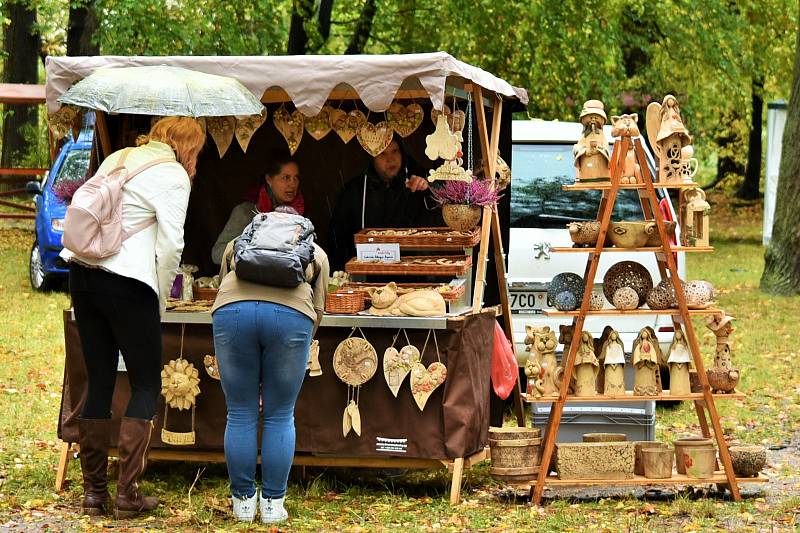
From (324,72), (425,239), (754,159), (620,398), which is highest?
(754,159)

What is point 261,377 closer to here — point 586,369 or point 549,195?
point 586,369

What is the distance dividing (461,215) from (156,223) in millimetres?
1694

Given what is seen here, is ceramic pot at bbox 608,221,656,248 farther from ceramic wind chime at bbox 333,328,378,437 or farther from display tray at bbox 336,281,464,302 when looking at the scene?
ceramic wind chime at bbox 333,328,378,437

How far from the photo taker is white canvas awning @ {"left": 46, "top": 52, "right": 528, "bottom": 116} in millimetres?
5688

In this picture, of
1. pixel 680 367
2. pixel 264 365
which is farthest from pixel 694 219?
pixel 264 365

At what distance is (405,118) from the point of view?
6855 mm

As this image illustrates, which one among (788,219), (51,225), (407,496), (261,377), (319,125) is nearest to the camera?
(261,377)

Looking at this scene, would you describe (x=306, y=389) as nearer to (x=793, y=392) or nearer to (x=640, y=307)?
(x=640, y=307)

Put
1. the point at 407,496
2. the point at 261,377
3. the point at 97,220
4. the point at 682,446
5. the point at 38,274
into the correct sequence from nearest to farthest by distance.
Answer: the point at 97,220
the point at 261,377
the point at 682,446
the point at 407,496
the point at 38,274

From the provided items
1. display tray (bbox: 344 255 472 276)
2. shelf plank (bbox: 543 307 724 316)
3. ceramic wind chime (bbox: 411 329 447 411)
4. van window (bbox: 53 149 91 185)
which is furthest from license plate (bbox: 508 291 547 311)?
van window (bbox: 53 149 91 185)

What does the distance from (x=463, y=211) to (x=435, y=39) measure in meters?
11.2

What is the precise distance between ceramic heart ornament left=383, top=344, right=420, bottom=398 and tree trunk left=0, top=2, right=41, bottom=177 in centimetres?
1875

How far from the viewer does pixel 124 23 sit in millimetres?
15383

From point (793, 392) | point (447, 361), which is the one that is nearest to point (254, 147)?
point (447, 361)
